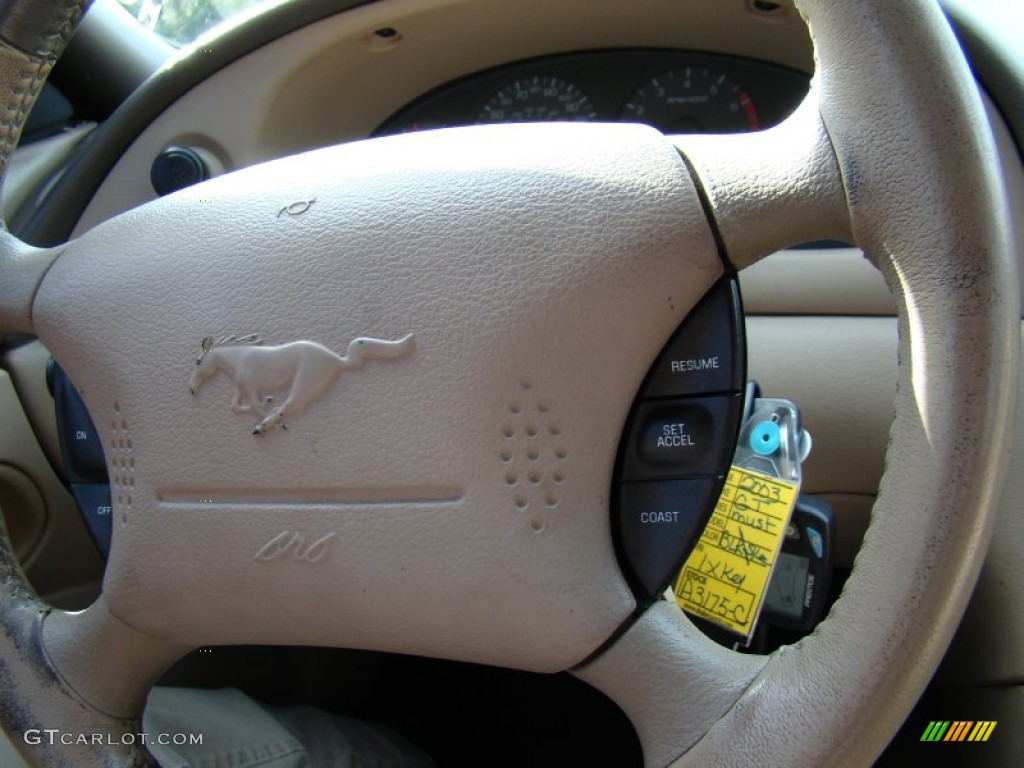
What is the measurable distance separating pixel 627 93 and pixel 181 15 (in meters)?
0.71

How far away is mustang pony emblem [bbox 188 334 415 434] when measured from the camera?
76 cm

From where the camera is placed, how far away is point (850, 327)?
1.26 m

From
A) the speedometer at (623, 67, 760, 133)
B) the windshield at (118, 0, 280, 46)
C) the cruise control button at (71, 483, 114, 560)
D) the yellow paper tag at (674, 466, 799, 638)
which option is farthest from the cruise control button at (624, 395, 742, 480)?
the windshield at (118, 0, 280, 46)

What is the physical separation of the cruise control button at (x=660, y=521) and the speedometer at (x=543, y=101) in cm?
86

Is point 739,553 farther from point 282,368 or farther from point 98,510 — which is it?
point 98,510

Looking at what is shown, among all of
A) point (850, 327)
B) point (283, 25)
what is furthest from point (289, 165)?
point (850, 327)

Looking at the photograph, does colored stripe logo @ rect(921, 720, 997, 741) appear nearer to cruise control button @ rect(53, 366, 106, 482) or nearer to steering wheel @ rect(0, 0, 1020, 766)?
steering wheel @ rect(0, 0, 1020, 766)

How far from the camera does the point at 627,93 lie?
4.82ft

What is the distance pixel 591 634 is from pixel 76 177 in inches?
41.0

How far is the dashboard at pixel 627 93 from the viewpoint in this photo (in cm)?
143

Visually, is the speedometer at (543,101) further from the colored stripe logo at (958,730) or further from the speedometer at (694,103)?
the colored stripe logo at (958,730)

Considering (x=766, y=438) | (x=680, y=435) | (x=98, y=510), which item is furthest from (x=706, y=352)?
(x=98, y=510)

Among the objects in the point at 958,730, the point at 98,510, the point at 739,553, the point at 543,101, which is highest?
the point at 543,101

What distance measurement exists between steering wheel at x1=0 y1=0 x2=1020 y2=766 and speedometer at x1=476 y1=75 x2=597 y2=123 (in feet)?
2.18
